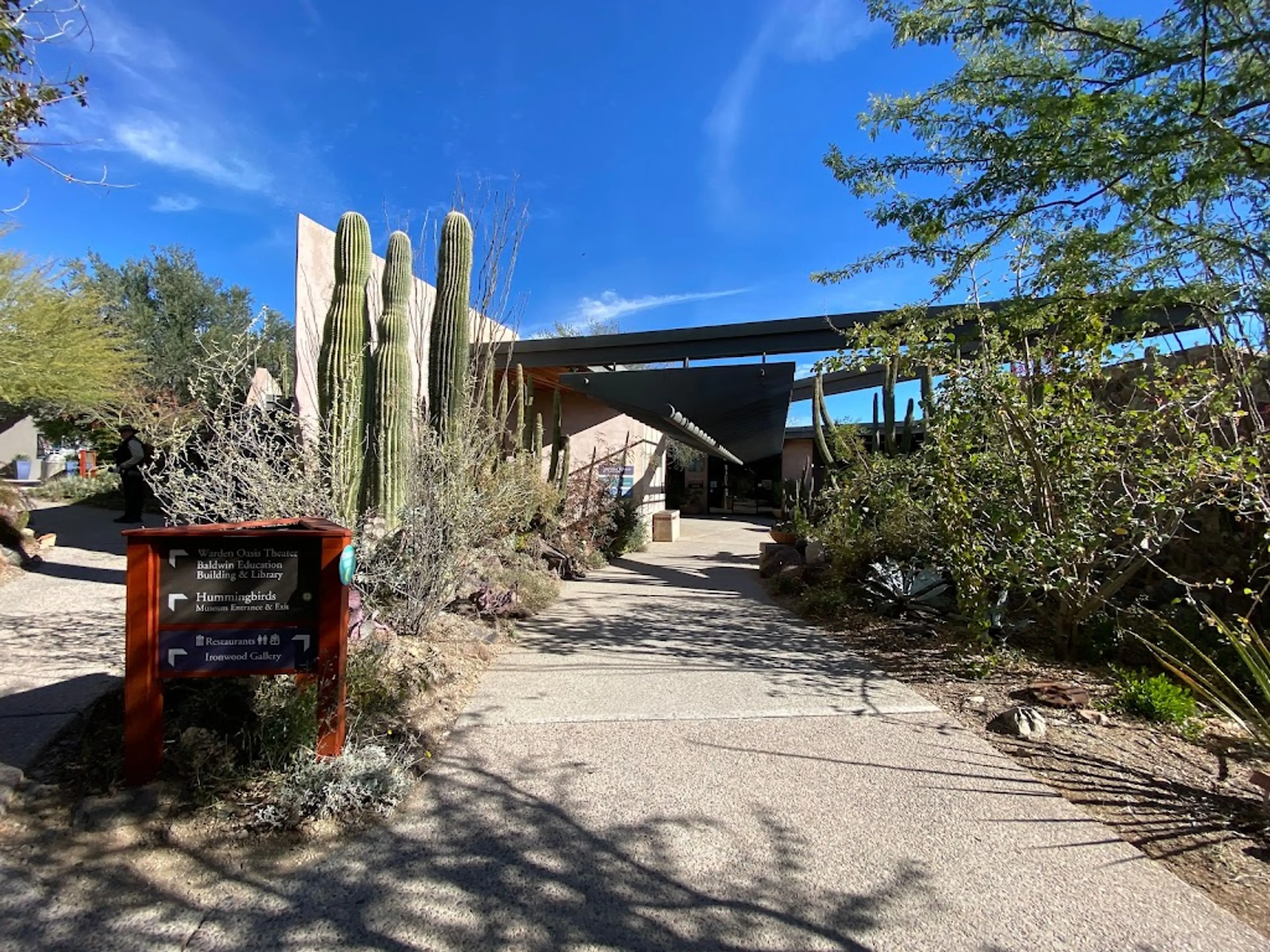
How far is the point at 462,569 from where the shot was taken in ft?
20.7

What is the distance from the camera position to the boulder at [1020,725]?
3.80m

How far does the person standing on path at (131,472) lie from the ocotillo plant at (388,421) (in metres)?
6.70

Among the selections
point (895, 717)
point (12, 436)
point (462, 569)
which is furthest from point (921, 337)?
point (12, 436)

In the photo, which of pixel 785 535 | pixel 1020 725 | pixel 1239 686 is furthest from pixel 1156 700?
pixel 785 535

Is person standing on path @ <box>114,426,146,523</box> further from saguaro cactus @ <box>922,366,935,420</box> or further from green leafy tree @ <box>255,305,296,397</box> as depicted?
saguaro cactus @ <box>922,366,935,420</box>

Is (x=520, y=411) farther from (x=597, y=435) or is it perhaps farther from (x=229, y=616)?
(x=229, y=616)

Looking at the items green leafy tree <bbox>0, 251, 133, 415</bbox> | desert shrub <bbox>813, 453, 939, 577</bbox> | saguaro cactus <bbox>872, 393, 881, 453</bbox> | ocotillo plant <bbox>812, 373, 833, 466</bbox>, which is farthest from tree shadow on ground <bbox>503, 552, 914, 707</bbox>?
green leafy tree <bbox>0, 251, 133, 415</bbox>

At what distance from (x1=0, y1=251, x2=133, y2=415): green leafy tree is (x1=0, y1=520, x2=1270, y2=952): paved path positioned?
1180 cm

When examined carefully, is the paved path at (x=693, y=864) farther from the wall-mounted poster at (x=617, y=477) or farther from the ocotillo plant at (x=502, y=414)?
the wall-mounted poster at (x=617, y=477)

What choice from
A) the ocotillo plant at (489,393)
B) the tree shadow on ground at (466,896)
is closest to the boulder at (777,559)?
the ocotillo plant at (489,393)

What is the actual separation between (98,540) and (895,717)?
1155 cm

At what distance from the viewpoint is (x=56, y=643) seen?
509 cm

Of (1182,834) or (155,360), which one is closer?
(1182,834)

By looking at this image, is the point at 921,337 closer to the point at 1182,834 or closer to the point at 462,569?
the point at 1182,834
